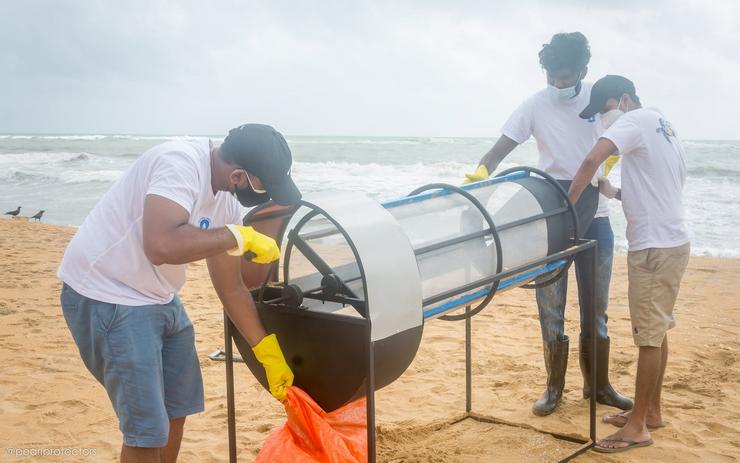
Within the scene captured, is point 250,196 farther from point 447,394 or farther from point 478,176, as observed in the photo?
point 447,394

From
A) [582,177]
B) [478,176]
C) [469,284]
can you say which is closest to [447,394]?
[478,176]

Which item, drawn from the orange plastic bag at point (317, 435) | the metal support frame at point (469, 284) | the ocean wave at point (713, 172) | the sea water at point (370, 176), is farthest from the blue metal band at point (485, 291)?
the ocean wave at point (713, 172)

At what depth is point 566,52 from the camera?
399 centimetres

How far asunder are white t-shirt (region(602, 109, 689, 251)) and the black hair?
539 mm

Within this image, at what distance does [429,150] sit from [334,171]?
33.0 ft

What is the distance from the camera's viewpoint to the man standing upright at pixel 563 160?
4.05 m

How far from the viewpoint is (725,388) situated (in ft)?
15.6

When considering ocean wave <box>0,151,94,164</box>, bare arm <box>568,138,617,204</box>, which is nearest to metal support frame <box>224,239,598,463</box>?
bare arm <box>568,138,617,204</box>

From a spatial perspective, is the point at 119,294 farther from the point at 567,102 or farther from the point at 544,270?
the point at 567,102

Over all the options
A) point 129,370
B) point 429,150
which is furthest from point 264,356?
point 429,150

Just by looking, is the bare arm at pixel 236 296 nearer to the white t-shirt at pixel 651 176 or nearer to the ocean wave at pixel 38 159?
the white t-shirt at pixel 651 176

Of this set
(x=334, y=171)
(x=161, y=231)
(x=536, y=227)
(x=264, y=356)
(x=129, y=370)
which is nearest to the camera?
(x=161, y=231)

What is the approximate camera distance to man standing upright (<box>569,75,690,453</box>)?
3607 millimetres

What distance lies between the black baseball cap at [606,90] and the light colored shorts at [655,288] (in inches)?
32.9
